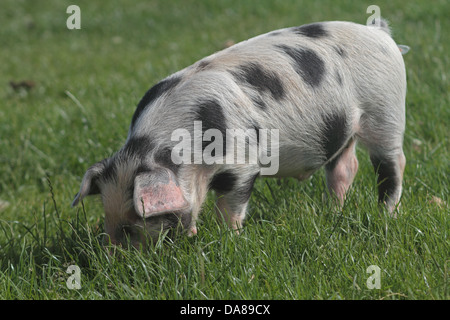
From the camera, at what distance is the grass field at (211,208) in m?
2.80

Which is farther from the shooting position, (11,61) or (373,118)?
(11,61)

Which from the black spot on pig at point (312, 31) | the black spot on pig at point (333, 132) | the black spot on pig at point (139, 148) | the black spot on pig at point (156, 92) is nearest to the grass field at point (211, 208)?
the black spot on pig at point (333, 132)

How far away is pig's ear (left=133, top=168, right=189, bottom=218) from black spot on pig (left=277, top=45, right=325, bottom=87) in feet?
3.51

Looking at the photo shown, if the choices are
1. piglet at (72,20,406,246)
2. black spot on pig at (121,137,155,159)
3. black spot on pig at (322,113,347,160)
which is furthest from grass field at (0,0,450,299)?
black spot on pig at (121,137,155,159)

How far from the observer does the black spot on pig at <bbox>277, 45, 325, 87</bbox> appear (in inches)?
133

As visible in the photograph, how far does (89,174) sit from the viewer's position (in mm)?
3008

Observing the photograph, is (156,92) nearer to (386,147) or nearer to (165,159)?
(165,159)

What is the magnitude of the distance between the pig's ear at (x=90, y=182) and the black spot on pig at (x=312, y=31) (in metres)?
1.46

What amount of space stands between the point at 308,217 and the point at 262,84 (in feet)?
2.60

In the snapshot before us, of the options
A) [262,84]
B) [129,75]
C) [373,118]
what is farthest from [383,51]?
[129,75]

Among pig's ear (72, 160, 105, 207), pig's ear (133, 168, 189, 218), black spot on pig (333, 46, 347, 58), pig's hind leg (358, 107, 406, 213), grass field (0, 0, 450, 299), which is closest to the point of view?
pig's ear (133, 168, 189, 218)

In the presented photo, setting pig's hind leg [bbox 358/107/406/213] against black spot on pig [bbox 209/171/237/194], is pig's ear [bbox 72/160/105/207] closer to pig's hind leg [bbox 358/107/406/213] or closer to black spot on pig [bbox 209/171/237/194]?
black spot on pig [bbox 209/171/237/194]

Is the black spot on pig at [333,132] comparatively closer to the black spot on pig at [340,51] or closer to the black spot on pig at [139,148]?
the black spot on pig at [340,51]
